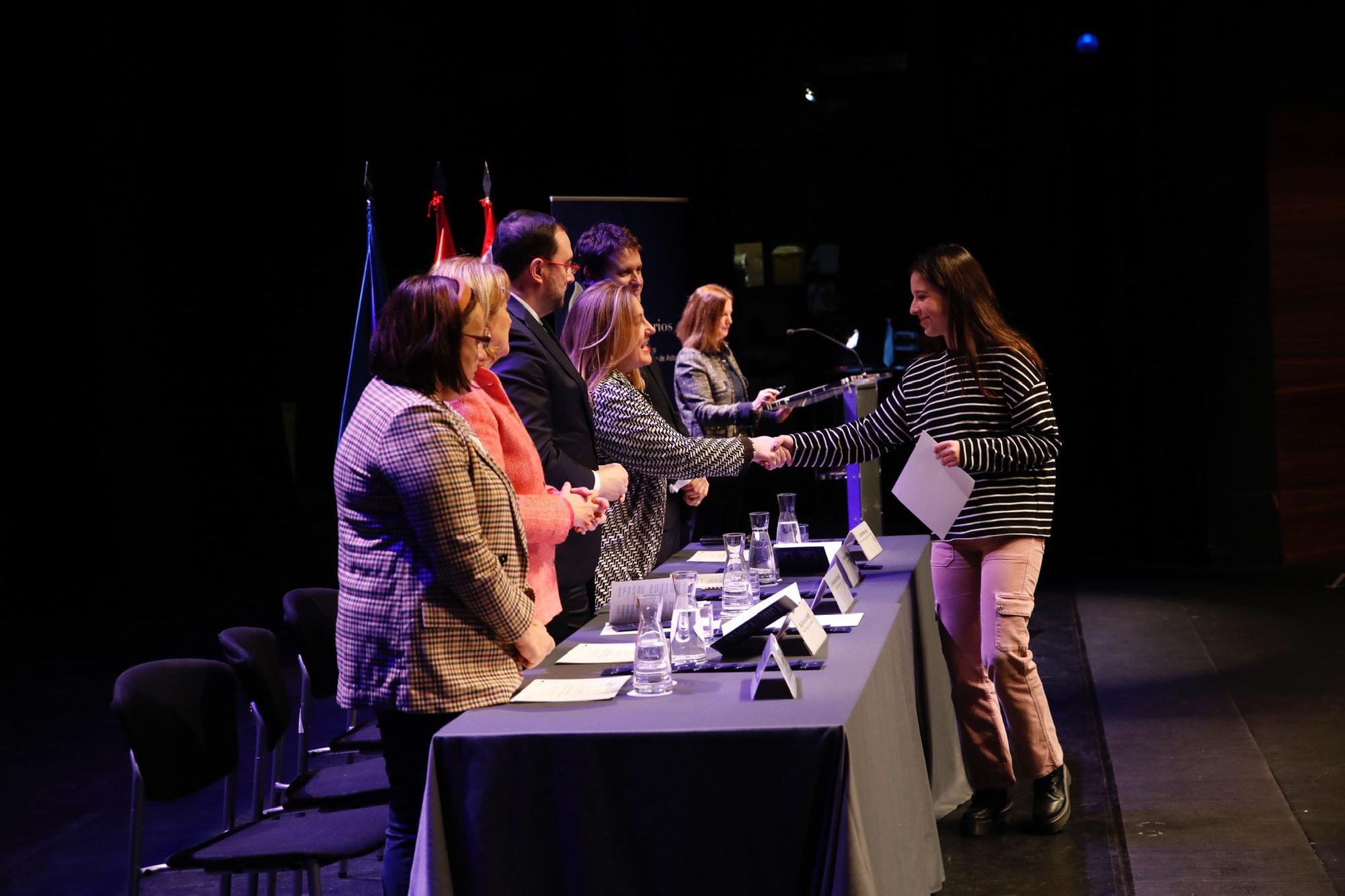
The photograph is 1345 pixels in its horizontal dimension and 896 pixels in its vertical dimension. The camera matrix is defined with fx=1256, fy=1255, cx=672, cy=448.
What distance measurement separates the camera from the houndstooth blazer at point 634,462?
10.5 ft

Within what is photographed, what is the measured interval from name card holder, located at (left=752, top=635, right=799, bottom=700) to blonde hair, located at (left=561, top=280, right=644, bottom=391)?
1.27m

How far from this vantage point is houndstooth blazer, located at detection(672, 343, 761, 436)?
5.21 meters

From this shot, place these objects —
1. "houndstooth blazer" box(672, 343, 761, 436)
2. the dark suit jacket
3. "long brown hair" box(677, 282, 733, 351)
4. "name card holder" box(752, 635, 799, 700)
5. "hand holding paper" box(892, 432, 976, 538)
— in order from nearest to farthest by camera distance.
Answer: "name card holder" box(752, 635, 799, 700), the dark suit jacket, "hand holding paper" box(892, 432, 976, 538), "houndstooth blazer" box(672, 343, 761, 436), "long brown hair" box(677, 282, 733, 351)

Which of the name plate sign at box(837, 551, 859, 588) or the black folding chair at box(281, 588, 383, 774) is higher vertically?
the name plate sign at box(837, 551, 859, 588)

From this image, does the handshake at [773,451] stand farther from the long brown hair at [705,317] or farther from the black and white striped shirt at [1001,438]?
the long brown hair at [705,317]

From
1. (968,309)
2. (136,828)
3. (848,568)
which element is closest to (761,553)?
(848,568)

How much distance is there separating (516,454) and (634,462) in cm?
67

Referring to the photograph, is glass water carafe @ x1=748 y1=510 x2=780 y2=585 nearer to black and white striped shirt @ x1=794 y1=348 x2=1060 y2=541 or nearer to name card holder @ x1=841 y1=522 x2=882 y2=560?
name card holder @ x1=841 y1=522 x2=882 y2=560

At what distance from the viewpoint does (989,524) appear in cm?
322

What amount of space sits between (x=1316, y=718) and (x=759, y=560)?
2.48 meters

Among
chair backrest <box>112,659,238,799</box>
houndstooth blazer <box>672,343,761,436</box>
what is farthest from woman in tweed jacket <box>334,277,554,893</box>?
houndstooth blazer <box>672,343,761,436</box>

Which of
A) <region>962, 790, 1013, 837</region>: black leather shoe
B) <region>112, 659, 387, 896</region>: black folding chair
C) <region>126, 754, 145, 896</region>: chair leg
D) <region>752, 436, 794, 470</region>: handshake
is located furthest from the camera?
<region>752, 436, 794, 470</region>: handshake

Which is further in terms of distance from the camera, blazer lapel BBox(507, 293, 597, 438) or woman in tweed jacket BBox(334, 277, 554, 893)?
blazer lapel BBox(507, 293, 597, 438)

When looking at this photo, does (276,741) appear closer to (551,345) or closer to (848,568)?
(551,345)
